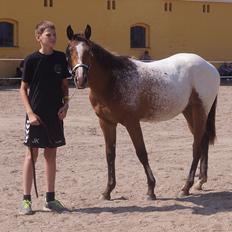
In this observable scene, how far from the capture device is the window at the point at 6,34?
2652cm

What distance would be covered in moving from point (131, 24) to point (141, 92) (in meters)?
22.9

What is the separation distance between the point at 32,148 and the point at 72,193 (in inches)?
Answer: 48.2

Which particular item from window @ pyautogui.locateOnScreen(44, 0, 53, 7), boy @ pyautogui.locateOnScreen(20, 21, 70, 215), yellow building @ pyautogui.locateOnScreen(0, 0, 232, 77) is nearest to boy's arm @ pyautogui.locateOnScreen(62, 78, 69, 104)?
boy @ pyautogui.locateOnScreen(20, 21, 70, 215)

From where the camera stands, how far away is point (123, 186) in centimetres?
782

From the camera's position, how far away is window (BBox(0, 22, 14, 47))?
26516 millimetres

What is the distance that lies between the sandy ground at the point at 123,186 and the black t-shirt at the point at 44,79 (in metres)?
1.14

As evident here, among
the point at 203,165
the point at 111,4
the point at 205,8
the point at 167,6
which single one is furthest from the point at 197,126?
the point at 205,8

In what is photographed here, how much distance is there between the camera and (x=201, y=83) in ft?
24.7

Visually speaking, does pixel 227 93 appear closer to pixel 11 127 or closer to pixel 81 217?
pixel 11 127

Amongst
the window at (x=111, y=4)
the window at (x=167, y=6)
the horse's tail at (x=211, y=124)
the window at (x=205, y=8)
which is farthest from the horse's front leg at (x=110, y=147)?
the window at (x=205, y=8)

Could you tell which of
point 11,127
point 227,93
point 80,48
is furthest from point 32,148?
point 227,93

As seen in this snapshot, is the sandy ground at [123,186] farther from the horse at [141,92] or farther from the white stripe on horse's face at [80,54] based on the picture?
the white stripe on horse's face at [80,54]

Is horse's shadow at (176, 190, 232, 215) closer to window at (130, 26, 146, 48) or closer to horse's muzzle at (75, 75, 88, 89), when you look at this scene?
horse's muzzle at (75, 75, 88, 89)

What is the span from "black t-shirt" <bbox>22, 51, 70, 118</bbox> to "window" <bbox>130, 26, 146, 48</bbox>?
2357 cm
